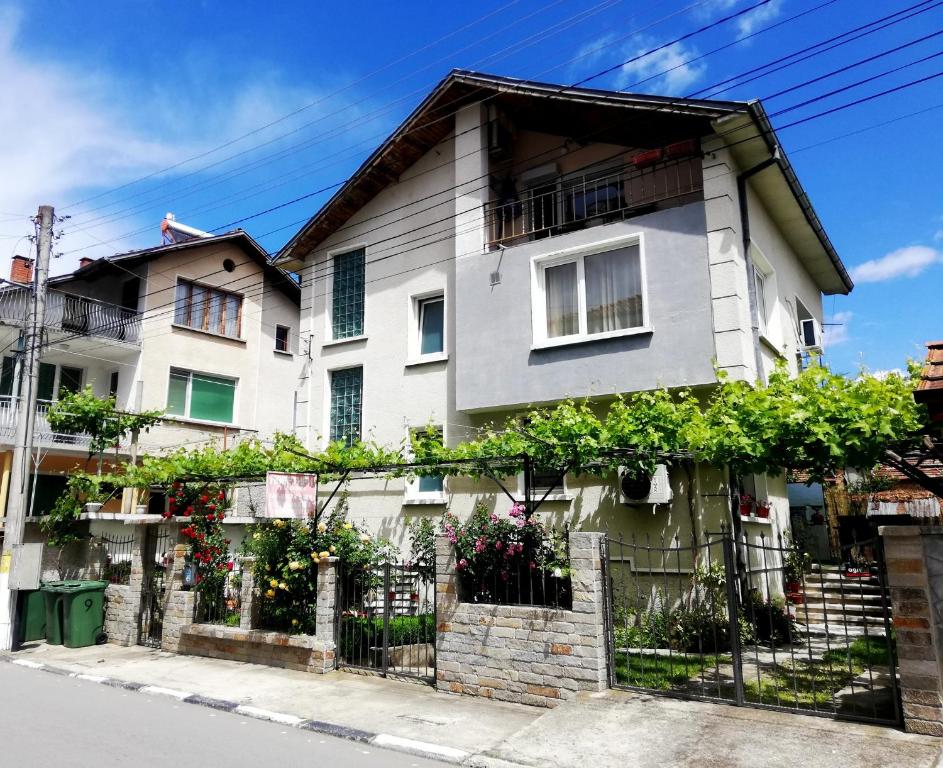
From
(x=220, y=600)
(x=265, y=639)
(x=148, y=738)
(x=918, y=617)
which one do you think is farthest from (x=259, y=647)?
(x=918, y=617)

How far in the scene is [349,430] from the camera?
54.2ft

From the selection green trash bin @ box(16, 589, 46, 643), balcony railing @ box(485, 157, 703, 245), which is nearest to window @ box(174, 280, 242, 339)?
green trash bin @ box(16, 589, 46, 643)

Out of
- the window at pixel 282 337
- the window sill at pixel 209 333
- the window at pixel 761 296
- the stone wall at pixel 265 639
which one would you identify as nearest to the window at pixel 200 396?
the window sill at pixel 209 333

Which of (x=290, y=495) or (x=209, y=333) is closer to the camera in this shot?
(x=290, y=495)

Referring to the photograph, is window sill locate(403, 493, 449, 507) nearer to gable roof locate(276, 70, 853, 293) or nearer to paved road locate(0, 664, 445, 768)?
paved road locate(0, 664, 445, 768)

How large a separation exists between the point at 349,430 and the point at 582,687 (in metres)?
9.93

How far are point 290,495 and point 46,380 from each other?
16310 millimetres

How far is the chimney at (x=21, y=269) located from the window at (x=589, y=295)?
1975cm

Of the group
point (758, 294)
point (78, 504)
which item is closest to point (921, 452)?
point (758, 294)

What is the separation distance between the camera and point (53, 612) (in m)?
12.8

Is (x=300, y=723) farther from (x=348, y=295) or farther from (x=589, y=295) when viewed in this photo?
(x=348, y=295)

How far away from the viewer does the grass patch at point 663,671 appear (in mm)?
7927

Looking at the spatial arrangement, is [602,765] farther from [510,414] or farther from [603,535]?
[510,414]

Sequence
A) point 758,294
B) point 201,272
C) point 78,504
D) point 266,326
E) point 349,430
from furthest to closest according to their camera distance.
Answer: point 266,326, point 201,272, point 349,430, point 78,504, point 758,294
